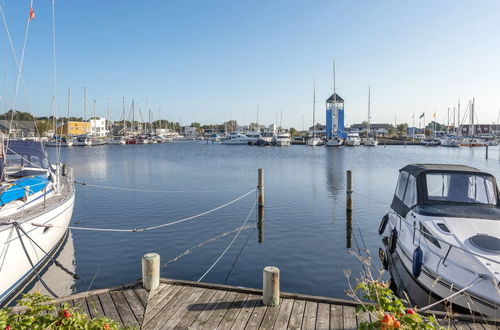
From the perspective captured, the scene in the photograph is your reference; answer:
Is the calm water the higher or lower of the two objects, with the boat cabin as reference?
lower

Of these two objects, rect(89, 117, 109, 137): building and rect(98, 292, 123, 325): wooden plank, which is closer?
rect(98, 292, 123, 325): wooden plank

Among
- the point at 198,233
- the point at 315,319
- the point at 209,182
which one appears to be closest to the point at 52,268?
the point at 198,233

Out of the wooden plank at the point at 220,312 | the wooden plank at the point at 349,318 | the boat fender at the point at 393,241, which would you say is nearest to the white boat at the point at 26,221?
the wooden plank at the point at 220,312

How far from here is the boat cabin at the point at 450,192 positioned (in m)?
10.6

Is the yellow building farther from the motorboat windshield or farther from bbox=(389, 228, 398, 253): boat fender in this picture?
the motorboat windshield

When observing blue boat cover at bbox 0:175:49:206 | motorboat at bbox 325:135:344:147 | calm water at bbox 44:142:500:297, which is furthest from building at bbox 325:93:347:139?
blue boat cover at bbox 0:175:49:206

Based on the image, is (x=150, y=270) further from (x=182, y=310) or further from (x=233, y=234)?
(x=233, y=234)

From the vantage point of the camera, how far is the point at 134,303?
7566 mm

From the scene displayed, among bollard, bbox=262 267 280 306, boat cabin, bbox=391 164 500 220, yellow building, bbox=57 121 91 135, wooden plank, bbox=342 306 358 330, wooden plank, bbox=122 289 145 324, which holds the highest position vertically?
yellow building, bbox=57 121 91 135

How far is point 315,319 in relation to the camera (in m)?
6.96

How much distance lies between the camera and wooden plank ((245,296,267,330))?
6.75 meters

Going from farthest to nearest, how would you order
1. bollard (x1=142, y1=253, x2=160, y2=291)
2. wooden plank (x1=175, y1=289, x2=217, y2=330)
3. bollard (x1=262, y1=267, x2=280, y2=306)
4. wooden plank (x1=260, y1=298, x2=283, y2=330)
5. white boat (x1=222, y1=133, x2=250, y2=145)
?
1. white boat (x1=222, y1=133, x2=250, y2=145)
2. bollard (x1=142, y1=253, x2=160, y2=291)
3. bollard (x1=262, y1=267, x2=280, y2=306)
4. wooden plank (x1=175, y1=289, x2=217, y2=330)
5. wooden plank (x1=260, y1=298, x2=283, y2=330)

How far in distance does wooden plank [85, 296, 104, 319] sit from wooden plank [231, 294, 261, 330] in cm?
268

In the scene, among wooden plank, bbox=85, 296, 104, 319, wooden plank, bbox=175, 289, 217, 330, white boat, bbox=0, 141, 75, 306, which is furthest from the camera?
white boat, bbox=0, 141, 75, 306
